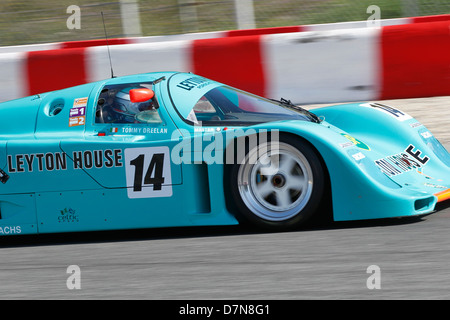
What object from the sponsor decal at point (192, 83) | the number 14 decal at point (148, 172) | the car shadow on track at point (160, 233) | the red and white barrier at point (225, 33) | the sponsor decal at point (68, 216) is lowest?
the car shadow on track at point (160, 233)

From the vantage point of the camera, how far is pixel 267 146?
15.9ft

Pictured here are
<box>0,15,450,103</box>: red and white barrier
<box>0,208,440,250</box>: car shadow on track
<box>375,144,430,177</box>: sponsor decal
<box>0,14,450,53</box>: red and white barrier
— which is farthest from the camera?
<box>0,14,450,53</box>: red and white barrier

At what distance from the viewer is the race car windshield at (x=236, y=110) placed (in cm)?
507

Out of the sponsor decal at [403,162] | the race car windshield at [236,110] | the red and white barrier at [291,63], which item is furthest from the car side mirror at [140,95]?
the red and white barrier at [291,63]

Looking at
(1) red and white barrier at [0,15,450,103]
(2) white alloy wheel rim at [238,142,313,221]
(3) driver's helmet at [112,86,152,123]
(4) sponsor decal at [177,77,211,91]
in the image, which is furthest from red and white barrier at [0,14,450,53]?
(2) white alloy wheel rim at [238,142,313,221]

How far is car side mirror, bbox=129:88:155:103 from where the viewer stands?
16.3 ft

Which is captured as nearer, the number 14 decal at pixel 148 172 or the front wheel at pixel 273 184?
the front wheel at pixel 273 184

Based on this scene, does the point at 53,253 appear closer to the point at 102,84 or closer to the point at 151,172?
the point at 151,172

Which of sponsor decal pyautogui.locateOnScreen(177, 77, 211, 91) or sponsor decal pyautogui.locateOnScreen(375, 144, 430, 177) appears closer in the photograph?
sponsor decal pyautogui.locateOnScreen(375, 144, 430, 177)

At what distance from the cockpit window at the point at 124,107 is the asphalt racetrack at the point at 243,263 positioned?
84 centimetres

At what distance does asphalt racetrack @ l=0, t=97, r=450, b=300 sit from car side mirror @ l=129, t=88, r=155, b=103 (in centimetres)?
96

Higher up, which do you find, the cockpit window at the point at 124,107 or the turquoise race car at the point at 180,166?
the cockpit window at the point at 124,107

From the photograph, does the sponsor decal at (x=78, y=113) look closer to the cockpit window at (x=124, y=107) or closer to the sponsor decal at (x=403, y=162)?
the cockpit window at (x=124, y=107)

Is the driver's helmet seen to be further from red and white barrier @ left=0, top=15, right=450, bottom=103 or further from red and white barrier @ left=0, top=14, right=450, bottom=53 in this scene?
red and white barrier @ left=0, top=14, right=450, bottom=53
